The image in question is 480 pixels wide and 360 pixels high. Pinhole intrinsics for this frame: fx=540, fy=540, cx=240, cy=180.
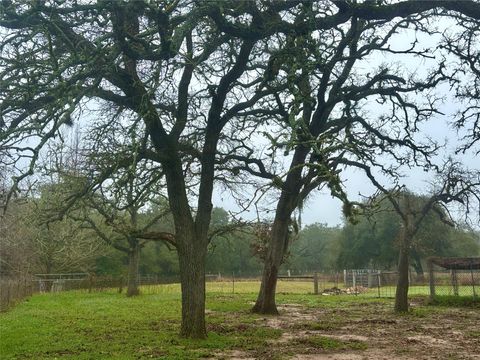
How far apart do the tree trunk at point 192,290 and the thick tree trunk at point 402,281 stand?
30.6 ft

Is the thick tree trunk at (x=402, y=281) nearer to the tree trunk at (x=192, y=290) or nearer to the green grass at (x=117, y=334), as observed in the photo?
the green grass at (x=117, y=334)

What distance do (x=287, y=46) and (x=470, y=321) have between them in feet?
36.8

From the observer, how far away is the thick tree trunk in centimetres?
1886

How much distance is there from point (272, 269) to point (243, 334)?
5.76 metres

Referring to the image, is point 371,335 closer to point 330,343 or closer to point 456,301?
point 330,343

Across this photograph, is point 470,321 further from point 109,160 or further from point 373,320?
point 109,160

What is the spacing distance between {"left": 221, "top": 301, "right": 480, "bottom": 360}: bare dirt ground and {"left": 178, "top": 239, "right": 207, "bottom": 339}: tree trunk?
168cm

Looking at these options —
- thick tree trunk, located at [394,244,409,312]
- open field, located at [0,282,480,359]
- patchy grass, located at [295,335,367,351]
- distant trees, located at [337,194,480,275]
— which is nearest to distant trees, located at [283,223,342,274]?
distant trees, located at [337,194,480,275]

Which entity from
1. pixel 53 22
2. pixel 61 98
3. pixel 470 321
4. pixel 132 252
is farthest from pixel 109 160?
pixel 132 252

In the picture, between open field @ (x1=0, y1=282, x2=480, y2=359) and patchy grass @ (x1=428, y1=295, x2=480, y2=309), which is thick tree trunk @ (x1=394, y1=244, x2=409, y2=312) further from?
patchy grass @ (x1=428, y1=295, x2=480, y2=309)

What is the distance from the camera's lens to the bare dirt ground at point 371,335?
10406 millimetres

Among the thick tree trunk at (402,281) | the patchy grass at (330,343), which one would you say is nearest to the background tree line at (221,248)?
the thick tree trunk at (402,281)

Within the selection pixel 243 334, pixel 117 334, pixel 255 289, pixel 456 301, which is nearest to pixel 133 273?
pixel 255 289

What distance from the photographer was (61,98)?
9055mm
